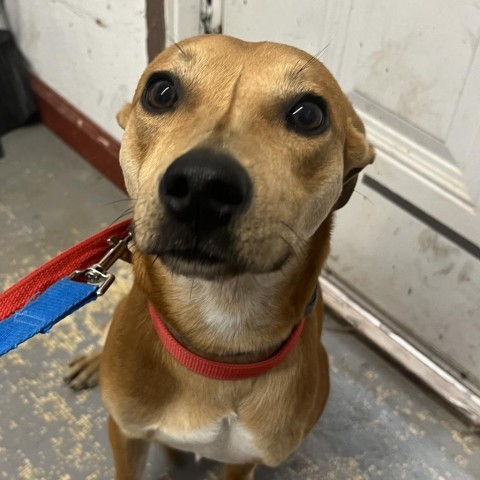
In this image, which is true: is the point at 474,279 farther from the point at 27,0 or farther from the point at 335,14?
the point at 27,0

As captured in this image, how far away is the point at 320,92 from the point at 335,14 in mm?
777

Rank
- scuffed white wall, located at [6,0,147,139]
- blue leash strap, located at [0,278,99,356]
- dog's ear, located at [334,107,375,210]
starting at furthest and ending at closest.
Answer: scuffed white wall, located at [6,0,147,139] < dog's ear, located at [334,107,375,210] < blue leash strap, located at [0,278,99,356]

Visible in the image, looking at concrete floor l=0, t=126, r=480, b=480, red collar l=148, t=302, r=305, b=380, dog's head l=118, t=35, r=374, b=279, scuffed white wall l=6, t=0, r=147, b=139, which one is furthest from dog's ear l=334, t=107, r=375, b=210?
scuffed white wall l=6, t=0, r=147, b=139

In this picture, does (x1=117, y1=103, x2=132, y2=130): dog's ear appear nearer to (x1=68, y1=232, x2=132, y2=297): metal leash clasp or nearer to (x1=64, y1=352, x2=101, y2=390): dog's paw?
(x1=68, y1=232, x2=132, y2=297): metal leash clasp

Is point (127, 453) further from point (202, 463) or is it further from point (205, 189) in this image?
point (205, 189)

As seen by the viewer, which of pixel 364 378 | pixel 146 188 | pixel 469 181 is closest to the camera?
pixel 146 188

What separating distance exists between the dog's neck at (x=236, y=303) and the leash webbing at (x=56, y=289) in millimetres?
85

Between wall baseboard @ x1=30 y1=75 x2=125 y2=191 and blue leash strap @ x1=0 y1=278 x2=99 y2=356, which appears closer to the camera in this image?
blue leash strap @ x1=0 y1=278 x2=99 y2=356

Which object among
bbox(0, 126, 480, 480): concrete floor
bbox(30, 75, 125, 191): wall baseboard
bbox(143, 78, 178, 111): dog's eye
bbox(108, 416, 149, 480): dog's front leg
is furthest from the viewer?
bbox(30, 75, 125, 191): wall baseboard

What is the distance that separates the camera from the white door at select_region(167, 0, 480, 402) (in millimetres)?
1569

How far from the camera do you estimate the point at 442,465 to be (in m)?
1.79

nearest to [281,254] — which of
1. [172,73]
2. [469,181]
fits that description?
[172,73]

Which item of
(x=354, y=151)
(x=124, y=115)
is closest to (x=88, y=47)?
(x=124, y=115)

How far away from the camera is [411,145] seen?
1.75 meters
